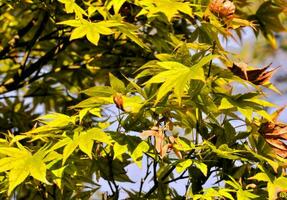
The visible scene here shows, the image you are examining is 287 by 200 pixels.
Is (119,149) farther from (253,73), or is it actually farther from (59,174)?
(253,73)

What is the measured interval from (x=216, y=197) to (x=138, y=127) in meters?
0.29

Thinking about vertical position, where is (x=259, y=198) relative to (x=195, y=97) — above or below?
below

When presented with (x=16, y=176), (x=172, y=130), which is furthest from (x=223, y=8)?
(x=16, y=176)

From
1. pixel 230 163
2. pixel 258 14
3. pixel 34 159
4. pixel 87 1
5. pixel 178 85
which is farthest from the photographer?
pixel 258 14

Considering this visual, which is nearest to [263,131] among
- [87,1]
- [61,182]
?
[61,182]

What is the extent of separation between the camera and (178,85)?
4.34ft

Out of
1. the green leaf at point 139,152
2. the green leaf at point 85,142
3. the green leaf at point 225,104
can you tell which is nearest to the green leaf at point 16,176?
the green leaf at point 85,142

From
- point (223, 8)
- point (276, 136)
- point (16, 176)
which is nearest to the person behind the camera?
point (16, 176)

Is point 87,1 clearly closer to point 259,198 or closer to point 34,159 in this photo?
point 34,159

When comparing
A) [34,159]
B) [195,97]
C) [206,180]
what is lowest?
[206,180]

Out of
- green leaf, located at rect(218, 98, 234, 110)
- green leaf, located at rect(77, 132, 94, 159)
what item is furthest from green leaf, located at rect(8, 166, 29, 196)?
green leaf, located at rect(218, 98, 234, 110)

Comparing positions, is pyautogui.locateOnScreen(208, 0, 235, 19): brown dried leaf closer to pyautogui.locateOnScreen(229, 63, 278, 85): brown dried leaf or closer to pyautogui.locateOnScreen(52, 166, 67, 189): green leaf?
pyautogui.locateOnScreen(229, 63, 278, 85): brown dried leaf

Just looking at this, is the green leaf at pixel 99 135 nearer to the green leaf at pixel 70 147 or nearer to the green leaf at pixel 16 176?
the green leaf at pixel 70 147

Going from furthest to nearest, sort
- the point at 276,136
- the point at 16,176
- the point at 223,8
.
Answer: the point at 223,8, the point at 276,136, the point at 16,176
